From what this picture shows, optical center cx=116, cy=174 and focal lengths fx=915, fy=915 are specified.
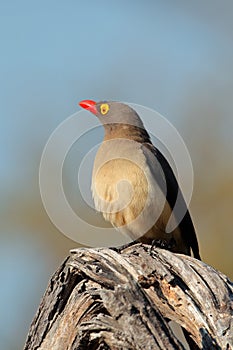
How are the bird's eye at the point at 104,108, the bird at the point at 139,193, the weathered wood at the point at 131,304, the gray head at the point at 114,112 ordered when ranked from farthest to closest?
the bird's eye at the point at 104,108, the gray head at the point at 114,112, the bird at the point at 139,193, the weathered wood at the point at 131,304

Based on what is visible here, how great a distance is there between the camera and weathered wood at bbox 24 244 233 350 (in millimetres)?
4215

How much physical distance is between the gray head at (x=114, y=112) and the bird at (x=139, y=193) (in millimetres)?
224

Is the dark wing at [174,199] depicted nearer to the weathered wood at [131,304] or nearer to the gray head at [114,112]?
the gray head at [114,112]

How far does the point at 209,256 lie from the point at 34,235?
2738 millimetres

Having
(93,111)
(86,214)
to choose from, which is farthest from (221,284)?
(86,214)

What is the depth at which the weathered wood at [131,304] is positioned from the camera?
4215 mm

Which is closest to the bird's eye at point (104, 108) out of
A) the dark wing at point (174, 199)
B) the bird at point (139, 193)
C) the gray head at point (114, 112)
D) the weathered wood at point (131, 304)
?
the gray head at point (114, 112)

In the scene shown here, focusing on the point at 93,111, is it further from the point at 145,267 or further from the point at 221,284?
the point at 221,284

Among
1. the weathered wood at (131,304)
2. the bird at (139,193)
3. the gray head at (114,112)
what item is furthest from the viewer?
the gray head at (114,112)

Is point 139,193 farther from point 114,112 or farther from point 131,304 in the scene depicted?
point 131,304

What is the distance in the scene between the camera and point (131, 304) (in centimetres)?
423

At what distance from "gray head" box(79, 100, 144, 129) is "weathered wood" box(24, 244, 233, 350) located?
312 cm

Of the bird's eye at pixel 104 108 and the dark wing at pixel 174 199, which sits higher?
the bird's eye at pixel 104 108

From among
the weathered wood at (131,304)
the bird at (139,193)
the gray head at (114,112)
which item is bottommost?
the weathered wood at (131,304)
